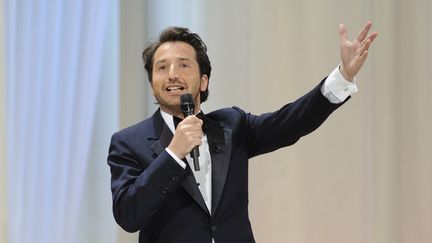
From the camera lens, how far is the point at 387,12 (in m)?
2.68

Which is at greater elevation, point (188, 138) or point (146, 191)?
point (188, 138)

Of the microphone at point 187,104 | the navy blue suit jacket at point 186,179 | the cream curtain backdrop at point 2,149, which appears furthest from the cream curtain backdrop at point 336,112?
the microphone at point 187,104

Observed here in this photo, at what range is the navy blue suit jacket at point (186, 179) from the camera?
4.20ft

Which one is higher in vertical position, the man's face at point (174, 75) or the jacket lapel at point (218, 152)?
the man's face at point (174, 75)

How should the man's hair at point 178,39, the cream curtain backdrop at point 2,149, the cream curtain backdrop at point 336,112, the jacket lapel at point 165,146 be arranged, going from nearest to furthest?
the jacket lapel at point 165,146 → the man's hair at point 178,39 → the cream curtain backdrop at point 2,149 → the cream curtain backdrop at point 336,112

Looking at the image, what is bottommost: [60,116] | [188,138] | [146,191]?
[146,191]

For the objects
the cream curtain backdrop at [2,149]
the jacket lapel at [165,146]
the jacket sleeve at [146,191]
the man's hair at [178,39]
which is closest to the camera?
the jacket sleeve at [146,191]

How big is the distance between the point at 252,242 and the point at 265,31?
1.42 m

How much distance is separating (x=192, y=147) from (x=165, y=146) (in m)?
0.17

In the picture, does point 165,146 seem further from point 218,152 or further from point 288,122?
point 288,122

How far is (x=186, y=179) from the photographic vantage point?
1377 mm

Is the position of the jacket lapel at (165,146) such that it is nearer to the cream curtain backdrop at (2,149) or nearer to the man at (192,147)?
the man at (192,147)

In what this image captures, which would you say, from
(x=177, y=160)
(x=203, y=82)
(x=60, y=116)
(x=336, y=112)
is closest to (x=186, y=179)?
(x=177, y=160)

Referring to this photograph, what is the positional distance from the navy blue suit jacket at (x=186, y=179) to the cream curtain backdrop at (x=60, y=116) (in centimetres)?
114
